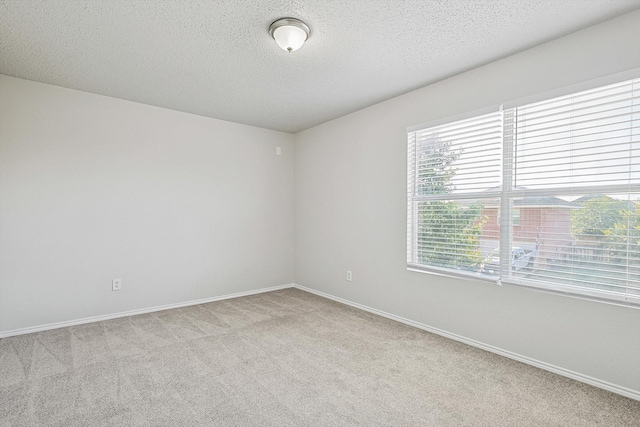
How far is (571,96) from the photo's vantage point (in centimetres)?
229

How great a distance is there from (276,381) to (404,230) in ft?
6.56

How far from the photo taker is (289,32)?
7.11 ft

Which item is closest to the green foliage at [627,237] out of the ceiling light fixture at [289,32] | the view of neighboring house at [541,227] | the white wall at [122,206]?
the view of neighboring house at [541,227]

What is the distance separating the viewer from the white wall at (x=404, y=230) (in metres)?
2.14

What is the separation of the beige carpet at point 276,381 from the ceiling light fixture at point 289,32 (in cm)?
242

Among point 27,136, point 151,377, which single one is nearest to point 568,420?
point 151,377

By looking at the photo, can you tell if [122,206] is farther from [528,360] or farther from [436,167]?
[528,360]

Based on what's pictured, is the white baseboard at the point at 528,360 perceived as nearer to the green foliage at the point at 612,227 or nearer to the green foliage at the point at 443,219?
the green foliage at the point at 443,219

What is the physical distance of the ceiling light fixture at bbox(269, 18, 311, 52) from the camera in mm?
2137

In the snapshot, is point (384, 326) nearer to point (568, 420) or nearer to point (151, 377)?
point (568, 420)

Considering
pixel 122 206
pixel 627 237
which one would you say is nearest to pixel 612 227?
pixel 627 237

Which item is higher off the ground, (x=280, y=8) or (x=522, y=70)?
(x=280, y=8)

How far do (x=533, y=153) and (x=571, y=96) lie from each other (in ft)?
1.48

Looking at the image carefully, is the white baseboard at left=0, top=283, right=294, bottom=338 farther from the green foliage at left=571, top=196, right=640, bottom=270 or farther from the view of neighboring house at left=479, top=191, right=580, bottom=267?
the green foliage at left=571, top=196, right=640, bottom=270
